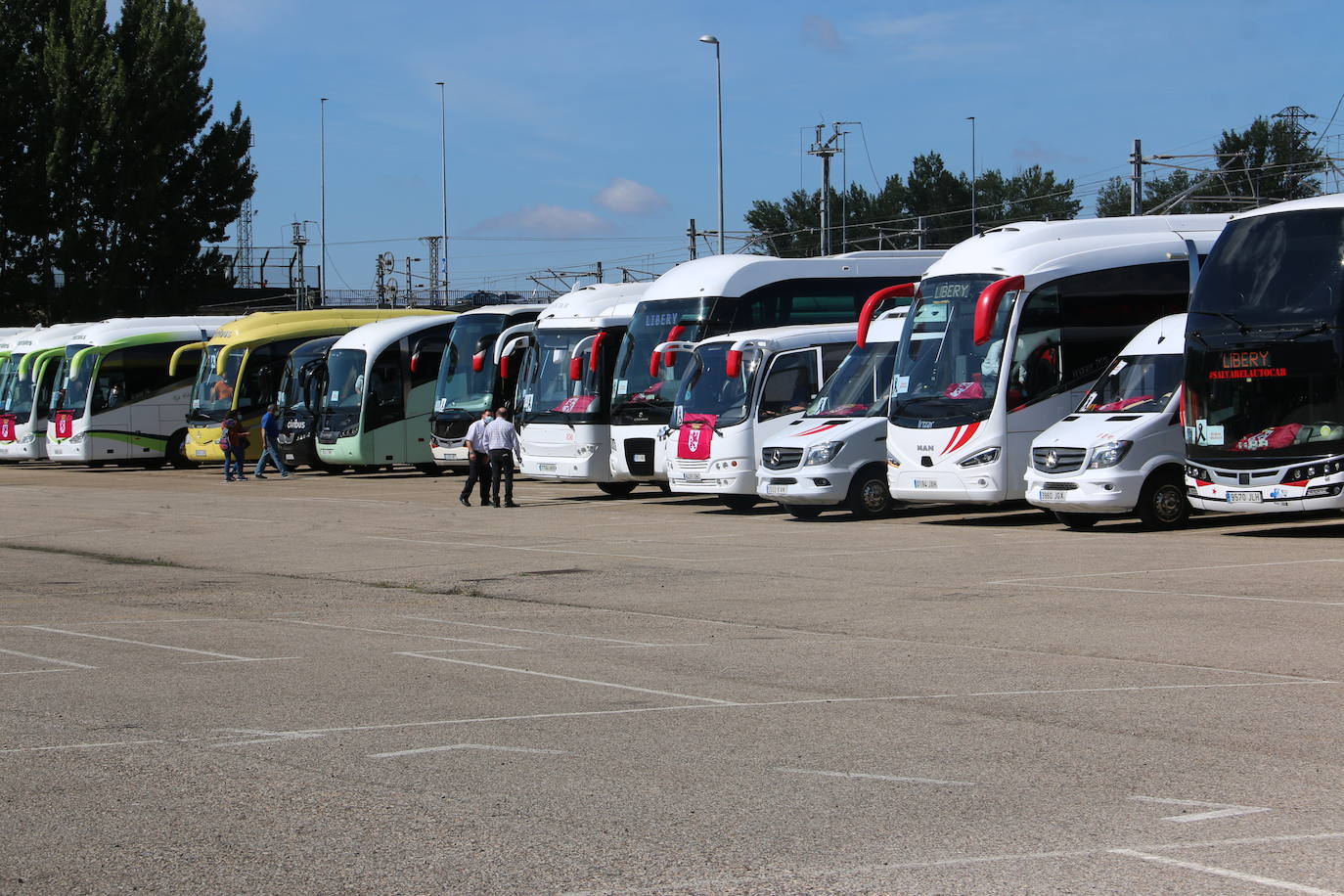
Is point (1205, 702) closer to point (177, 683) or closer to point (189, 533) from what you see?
point (177, 683)

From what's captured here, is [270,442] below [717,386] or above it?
below

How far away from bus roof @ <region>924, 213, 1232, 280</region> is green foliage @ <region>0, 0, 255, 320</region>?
1693 inches

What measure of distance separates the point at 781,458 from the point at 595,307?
28.3ft

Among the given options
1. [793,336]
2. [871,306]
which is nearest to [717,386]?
[793,336]

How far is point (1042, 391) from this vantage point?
843 inches

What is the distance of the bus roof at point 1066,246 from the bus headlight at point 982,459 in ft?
7.66

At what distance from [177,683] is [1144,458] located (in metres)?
13.0

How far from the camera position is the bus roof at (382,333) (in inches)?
1510

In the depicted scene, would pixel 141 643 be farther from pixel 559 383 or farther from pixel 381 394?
pixel 381 394

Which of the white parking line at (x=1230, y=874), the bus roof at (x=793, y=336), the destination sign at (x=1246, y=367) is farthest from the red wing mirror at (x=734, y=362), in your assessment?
the white parking line at (x=1230, y=874)

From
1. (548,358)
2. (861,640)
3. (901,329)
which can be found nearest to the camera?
(861,640)

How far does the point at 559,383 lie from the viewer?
2973 centimetres

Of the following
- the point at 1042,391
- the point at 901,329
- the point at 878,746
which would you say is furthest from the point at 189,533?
the point at 878,746

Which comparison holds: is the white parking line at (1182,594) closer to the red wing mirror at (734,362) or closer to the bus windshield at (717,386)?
the red wing mirror at (734,362)
